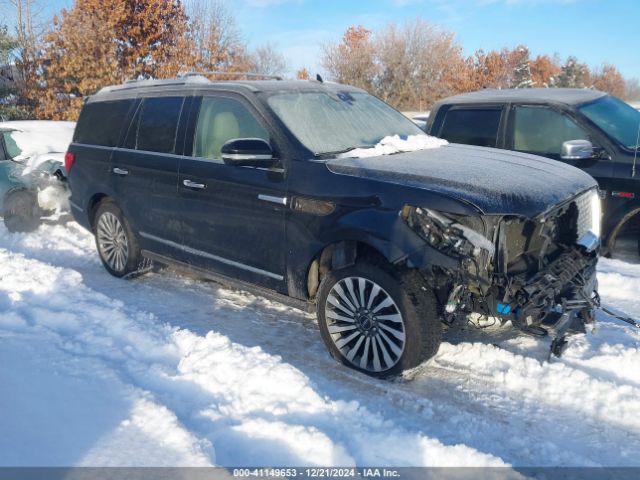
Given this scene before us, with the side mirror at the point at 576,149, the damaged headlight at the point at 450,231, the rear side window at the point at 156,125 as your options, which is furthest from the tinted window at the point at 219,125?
the side mirror at the point at 576,149

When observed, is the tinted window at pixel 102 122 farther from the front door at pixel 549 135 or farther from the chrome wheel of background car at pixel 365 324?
the front door at pixel 549 135

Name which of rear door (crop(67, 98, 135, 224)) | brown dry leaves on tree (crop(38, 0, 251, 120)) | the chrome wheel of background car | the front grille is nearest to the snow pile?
the chrome wheel of background car

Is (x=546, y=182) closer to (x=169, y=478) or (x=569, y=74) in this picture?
(x=169, y=478)

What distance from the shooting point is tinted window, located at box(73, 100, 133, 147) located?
5.75 metres

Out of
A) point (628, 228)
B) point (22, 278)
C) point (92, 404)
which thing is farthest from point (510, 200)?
point (22, 278)

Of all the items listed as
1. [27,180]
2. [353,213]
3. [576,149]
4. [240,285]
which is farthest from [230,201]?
[27,180]

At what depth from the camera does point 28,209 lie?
7.98m

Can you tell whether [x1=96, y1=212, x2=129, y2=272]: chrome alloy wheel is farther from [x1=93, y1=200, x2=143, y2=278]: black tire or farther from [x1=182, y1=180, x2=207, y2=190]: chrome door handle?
[x1=182, y1=180, x2=207, y2=190]: chrome door handle

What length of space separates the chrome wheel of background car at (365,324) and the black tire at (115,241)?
2777mm

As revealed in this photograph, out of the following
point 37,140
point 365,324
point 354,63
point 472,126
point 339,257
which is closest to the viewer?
point 365,324

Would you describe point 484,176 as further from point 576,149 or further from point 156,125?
point 156,125

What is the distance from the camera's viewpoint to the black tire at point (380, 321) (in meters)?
3.46

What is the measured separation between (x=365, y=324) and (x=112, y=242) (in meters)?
3.47

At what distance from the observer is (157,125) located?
17.3 feet
